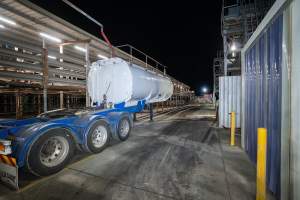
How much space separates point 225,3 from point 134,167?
13560mm

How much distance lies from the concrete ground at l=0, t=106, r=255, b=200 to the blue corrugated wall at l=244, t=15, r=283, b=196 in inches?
22.9

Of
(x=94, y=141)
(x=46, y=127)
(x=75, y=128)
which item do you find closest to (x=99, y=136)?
(x=94, y=141)

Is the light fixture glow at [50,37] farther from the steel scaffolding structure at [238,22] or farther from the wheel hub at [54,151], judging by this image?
the steel scaffolding structure at [238,22]

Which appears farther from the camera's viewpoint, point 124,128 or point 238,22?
point 238,22

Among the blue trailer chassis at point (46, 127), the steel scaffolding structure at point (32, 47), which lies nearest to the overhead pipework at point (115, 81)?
the blue trailer chassis at point (46, 127)

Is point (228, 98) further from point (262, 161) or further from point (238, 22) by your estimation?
point (262, 161)

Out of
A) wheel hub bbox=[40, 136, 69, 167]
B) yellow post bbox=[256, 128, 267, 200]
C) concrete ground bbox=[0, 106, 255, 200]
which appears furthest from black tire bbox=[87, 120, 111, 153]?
yellow post bbox=[256, 128, 267, 200]

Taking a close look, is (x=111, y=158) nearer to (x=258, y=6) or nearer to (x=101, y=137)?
(x=101, y=137)

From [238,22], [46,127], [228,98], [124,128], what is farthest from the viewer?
[238,22]

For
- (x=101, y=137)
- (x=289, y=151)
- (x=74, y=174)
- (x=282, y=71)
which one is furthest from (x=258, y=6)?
(x=74, y=174)

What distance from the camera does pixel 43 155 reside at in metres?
3.91

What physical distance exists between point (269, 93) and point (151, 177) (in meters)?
3.06

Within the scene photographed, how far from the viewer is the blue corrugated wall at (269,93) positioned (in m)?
2.82

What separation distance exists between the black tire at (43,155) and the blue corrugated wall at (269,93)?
4643mm
